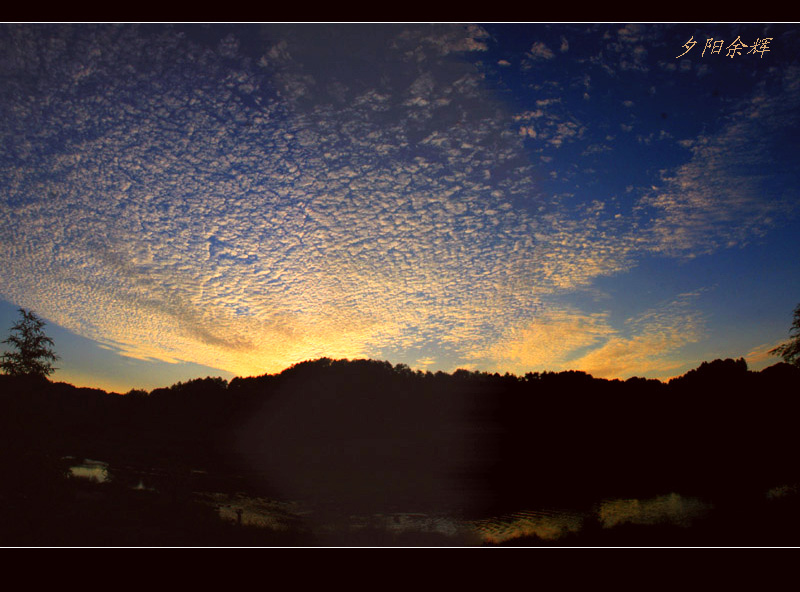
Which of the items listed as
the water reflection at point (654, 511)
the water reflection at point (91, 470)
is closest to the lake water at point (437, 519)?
the water reflection at point (654, 511)

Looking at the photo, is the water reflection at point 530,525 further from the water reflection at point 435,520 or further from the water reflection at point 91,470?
the water reflection at point 91,470

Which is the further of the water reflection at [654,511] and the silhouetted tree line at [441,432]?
the silhouetted tree line at [441,432]

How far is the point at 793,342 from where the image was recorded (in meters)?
45.3

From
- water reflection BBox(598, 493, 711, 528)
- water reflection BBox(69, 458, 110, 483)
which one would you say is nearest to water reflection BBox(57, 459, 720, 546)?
water reflection BBox(598, 493, 711, 528)

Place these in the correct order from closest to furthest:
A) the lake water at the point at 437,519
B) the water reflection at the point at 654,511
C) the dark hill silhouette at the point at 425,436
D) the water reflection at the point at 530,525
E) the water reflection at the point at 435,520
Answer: the water reflection at the point at 435,520, the lake water at the point at 437,519, the water reflection at the point at 530,525, the water reflection at the point at 654,511, the dark hill silhouette at the point at 425,436

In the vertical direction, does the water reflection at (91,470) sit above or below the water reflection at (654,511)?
above

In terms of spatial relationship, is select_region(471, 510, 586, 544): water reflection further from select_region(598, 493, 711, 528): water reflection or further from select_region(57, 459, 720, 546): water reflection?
select_region(598, 493, 711, 528): water reflection

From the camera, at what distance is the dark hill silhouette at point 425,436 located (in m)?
30.9

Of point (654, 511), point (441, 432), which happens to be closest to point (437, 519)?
point (654, 511)

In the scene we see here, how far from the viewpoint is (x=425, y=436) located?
3305 inches

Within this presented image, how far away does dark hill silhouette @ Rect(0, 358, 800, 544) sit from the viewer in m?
30.9
